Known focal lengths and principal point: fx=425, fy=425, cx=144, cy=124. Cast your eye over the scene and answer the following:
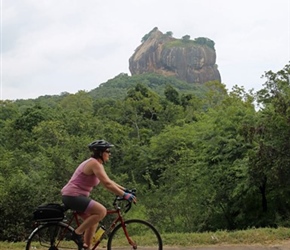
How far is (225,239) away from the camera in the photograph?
6984 mm

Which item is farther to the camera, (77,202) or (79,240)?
(79,240)

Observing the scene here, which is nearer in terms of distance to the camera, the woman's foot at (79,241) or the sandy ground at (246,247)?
the woman's foot at (79,241)

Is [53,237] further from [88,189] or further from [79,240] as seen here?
[88,189]

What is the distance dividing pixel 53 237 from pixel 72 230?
30cm

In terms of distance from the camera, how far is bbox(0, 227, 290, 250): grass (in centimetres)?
688

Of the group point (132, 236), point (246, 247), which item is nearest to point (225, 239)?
point (246, 247)

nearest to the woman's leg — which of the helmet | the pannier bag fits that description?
the pannier bag

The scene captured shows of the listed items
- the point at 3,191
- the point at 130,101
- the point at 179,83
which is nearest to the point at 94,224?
the point at 3,191

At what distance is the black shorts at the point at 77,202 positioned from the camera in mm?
4922

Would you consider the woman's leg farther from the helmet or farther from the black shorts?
the helmet

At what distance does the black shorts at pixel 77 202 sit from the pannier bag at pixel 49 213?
0.25 m

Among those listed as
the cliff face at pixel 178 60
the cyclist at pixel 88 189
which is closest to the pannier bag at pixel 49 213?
the cyclist at pixel 88 189

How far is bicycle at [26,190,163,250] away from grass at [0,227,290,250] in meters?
1.36

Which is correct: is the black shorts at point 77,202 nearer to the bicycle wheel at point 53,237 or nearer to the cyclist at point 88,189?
the cyclist at point 88,189
